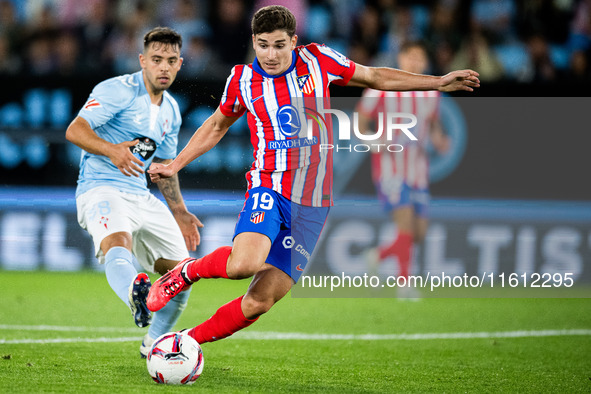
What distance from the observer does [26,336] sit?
5715mm

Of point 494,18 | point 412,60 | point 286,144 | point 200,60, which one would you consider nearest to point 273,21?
point 286,144

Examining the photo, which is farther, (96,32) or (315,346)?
(96,32)

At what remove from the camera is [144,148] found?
5.40 metres

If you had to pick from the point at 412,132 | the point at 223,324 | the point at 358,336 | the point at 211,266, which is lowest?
the point at 358,336

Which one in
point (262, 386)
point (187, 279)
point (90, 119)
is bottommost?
point (262, 386)

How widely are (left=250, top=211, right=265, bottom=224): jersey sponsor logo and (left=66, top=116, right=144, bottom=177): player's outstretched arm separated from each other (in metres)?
0.73

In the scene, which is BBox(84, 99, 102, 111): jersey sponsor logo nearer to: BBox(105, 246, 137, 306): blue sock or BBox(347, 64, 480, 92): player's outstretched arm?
BBox(105, 246, 137, 306): blue sock

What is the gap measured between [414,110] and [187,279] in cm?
442

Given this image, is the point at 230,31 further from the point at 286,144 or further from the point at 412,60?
the point at 286,144

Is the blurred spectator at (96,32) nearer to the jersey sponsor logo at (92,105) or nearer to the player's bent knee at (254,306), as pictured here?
the jersey sponsor logo at (92,105)

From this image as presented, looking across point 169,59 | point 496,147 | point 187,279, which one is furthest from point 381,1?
point 187,279

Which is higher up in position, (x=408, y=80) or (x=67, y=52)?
(x=408, y=80)

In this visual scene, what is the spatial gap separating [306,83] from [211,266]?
113cm

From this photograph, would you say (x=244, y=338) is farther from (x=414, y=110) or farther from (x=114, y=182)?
(x=414, y=110)
